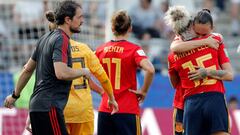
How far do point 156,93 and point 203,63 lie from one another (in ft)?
19.2

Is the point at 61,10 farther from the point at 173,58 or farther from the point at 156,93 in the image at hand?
the point at 156,93

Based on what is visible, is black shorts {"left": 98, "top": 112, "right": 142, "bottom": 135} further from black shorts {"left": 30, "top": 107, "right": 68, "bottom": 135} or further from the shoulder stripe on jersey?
the shoulder stripe on jersey

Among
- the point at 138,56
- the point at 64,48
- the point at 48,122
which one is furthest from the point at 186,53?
the point at 48,122

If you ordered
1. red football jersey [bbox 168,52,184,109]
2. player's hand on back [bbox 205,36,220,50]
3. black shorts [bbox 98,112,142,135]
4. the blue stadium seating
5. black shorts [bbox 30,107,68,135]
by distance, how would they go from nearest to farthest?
black shorts [bbox 30,107,68,135] → player's hand on back [bbox 205,36,220,50] → red football jersey [bbox 168,52,184,109] → black shorts [bbox 98,112,142,135] → the blue stadium seating

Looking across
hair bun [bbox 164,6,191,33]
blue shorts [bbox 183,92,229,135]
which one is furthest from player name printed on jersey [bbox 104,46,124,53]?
blue shorts [bbox 183,92,229,135]

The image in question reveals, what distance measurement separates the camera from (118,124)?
1090cm

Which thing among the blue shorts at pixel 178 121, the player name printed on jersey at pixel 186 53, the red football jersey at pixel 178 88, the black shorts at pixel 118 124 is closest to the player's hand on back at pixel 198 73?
the player name printed on jersey at pixel 186 53

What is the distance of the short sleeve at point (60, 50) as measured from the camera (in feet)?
28.4

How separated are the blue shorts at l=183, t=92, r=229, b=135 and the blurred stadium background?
4.21m

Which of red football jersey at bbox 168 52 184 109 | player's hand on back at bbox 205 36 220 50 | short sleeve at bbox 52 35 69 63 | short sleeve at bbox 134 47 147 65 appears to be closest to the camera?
short sleeve at bbox 52 35 69 63

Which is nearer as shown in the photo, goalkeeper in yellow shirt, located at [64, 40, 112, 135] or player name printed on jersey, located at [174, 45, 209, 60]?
player name printed on jersey, located at [174, 45, 209, 60]

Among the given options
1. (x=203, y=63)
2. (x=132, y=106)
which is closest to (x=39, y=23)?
(x=132, y=106)

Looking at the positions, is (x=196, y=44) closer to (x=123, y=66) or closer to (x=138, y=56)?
(x=138, y=56)

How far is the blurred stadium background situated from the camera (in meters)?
A: 14.6
